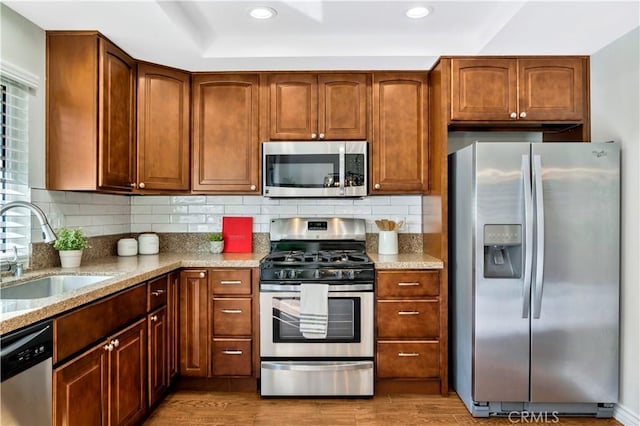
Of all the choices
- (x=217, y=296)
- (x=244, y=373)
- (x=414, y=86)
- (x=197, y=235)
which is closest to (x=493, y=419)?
(x=244, y=373)

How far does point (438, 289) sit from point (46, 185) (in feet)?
8.40

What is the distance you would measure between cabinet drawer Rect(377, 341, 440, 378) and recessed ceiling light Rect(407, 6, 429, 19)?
2118mm

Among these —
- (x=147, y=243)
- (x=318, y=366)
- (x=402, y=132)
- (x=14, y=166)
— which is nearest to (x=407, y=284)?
(x=318, y=366)

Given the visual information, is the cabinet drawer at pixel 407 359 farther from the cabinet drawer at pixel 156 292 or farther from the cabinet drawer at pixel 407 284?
the cabinet drawer at pixel 156 292

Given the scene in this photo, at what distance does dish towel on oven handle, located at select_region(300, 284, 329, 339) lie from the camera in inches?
107

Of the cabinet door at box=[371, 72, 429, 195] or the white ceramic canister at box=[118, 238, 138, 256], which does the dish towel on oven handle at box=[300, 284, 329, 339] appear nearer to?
the cabinet door at box=[371, 72, 429, 195]

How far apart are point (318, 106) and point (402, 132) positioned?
666 mm

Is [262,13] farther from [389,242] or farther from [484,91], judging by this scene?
[389,242]

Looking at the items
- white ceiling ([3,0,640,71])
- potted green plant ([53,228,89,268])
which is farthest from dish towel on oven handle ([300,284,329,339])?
white ceiling ([3,0,640,71])

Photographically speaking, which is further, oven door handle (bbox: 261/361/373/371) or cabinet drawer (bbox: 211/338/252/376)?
cabinet drawer (bbox: 211/338/252/376)

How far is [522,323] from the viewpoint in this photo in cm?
252

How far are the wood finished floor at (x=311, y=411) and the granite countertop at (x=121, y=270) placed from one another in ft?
2.93

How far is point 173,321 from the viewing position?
2.78 meters

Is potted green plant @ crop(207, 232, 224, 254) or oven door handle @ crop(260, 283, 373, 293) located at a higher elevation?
potted green plant @ crop(207, 232, 224, 254)
